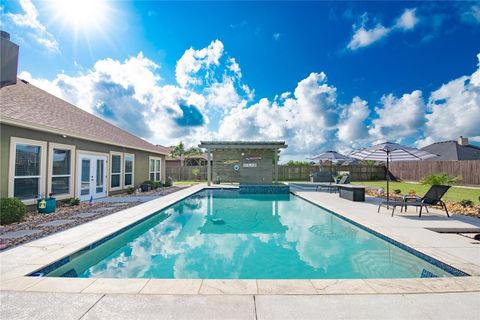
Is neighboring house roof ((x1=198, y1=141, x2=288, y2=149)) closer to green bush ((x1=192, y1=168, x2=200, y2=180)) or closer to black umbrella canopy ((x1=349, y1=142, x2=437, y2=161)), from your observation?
green bush ((x1=192, y1=168, x2=200, y2=180))

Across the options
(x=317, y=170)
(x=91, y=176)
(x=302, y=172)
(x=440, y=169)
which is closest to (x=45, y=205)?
(x=91, y=176)

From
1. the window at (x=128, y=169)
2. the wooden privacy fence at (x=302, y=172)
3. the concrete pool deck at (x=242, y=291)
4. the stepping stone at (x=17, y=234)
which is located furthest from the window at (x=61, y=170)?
the wooden privacy fence at (x=302, y=172)

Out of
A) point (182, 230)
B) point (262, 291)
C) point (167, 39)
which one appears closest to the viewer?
point (262, 291)

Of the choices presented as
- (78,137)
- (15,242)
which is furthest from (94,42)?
(15,242)

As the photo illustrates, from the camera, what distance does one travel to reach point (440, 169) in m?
Answer: 21.8

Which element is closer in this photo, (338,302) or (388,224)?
(338,302)

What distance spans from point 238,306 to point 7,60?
41.6 ft

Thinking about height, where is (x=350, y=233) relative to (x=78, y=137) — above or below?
below

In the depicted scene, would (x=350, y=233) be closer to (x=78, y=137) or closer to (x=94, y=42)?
(x=78, y=137)

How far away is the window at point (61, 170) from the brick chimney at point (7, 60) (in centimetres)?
319

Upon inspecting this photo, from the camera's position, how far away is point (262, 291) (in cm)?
297

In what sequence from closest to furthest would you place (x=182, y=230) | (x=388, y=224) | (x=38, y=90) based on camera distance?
(x=388, y=224) < (x=182, y=230) < (x=38, y=90)

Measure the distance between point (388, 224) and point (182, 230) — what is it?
5653 millimetres

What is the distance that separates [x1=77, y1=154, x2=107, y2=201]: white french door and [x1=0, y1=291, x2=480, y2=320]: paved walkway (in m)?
8.53
